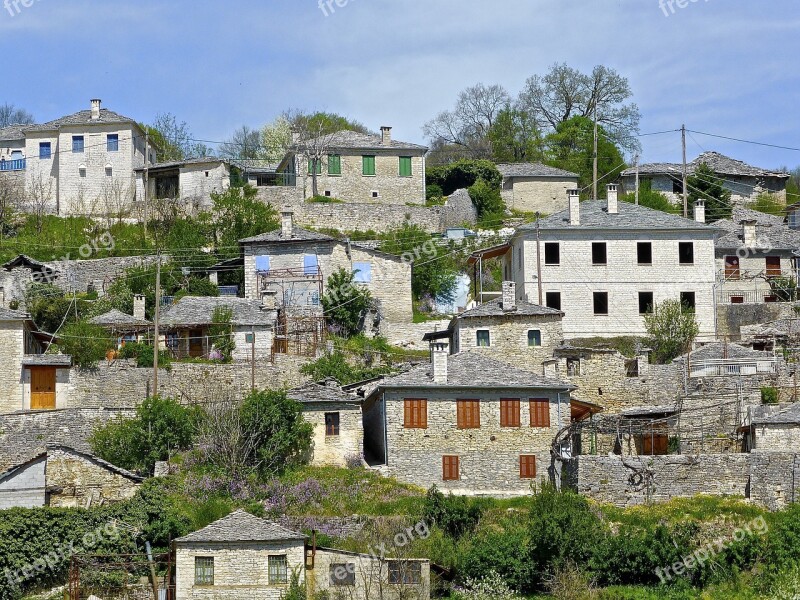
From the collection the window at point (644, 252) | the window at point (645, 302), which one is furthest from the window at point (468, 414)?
the window at point (644, 252)

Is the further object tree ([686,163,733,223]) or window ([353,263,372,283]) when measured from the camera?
tree ([686,163,733,223])

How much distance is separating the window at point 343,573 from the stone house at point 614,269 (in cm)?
2231

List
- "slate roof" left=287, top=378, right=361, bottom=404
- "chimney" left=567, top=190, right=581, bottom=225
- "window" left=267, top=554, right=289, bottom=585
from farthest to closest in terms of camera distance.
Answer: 1. "chimney" left=567, top=190, right=581, bottom=225
2. "slate roof" left=287, top=378, right=361, bottom=404
3. "window" left=267, top=554, right=289, bottom=585

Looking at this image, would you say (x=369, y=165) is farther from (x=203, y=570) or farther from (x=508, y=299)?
(x=203, y=570)

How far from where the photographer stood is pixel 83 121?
7838cm

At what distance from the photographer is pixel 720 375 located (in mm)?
51125

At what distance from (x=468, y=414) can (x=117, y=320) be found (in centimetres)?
1757

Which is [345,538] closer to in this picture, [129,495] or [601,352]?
[129,495]

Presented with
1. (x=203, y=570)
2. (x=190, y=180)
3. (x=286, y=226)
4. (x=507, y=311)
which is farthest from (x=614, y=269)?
(x=203, y=570)

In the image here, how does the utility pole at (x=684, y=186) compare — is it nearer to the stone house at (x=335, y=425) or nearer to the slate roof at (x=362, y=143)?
the slate roof at (x=362, y=143)

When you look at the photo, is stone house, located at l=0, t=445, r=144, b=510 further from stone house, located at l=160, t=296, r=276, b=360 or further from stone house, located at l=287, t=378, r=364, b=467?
stone house, located at l=160, t=296, r=276, b=360

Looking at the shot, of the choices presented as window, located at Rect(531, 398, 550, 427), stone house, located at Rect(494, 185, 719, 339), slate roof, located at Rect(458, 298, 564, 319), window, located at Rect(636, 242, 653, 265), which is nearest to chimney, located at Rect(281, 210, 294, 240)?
stone house, located at Rect(494, 185, 719, 339)

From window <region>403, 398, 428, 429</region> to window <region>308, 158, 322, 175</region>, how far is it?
3184 centimetres

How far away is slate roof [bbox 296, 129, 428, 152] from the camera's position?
77750 millimetres
